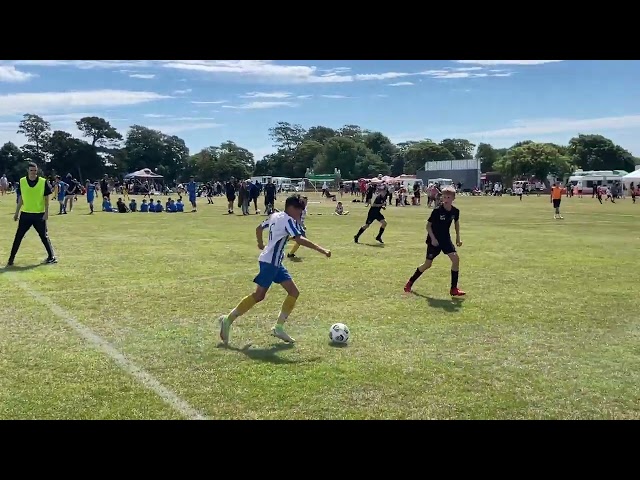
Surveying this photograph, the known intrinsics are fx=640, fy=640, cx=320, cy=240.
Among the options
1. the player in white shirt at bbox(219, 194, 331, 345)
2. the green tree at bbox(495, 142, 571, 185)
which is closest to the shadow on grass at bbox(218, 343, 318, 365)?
the player in white shirt at bbox(219, 194, 331, 345)

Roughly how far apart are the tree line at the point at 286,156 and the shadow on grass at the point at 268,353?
317ft

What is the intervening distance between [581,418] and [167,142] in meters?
129

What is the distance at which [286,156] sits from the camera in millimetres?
141500

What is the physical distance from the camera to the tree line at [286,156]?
4168 inches

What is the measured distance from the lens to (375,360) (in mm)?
7109

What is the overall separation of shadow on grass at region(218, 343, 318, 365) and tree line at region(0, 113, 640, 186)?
9660cm

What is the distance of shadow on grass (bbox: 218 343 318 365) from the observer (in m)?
7.05

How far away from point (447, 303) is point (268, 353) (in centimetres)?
409

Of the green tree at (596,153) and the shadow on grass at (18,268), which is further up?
the green tree at (596,153)

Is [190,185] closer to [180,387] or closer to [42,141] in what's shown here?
[180,387]

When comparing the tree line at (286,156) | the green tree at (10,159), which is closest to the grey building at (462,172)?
the tree line at (286,156)

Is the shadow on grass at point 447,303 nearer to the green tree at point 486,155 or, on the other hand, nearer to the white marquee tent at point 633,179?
the white marquee tent at point 633,179
